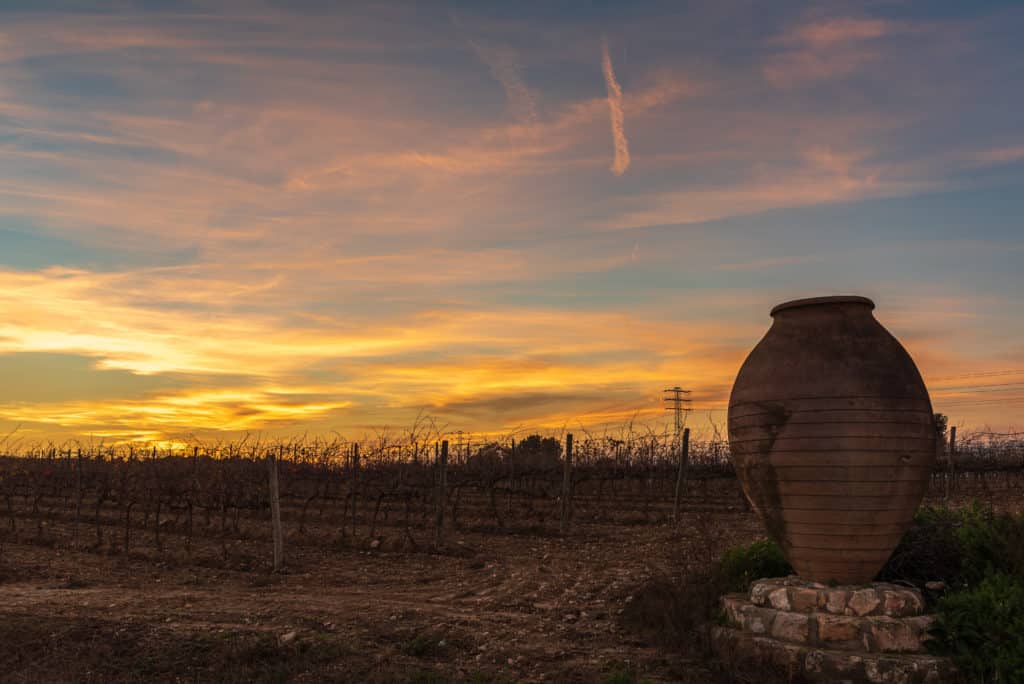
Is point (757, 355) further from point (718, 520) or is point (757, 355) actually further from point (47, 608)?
point (718, 520)

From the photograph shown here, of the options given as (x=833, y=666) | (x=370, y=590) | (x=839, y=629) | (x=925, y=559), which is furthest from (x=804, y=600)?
(x=370, y=590)

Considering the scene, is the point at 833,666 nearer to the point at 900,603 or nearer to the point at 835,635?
the point at 835,635

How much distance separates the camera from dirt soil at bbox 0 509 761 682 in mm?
7340

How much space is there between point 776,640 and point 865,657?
713 millimetres

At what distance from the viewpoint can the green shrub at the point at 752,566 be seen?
28.1ft

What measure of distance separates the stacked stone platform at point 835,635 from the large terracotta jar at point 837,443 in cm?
32

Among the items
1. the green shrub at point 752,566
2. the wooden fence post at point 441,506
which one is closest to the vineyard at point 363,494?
the wooden fence post at point 441,506

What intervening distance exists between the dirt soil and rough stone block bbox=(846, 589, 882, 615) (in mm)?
1317

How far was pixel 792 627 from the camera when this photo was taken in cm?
709

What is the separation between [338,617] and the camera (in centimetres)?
893

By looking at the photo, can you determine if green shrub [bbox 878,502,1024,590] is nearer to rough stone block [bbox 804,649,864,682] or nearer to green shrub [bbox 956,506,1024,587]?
green shrub [bbox 956,506,1024,587]

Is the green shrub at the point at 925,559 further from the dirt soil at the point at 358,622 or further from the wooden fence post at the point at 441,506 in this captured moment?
the wooden fence post at the point at 441,506

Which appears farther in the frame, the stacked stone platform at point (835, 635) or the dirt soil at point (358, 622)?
the dirt soil at point (358, 622)

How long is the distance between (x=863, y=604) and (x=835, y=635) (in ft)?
1.21
